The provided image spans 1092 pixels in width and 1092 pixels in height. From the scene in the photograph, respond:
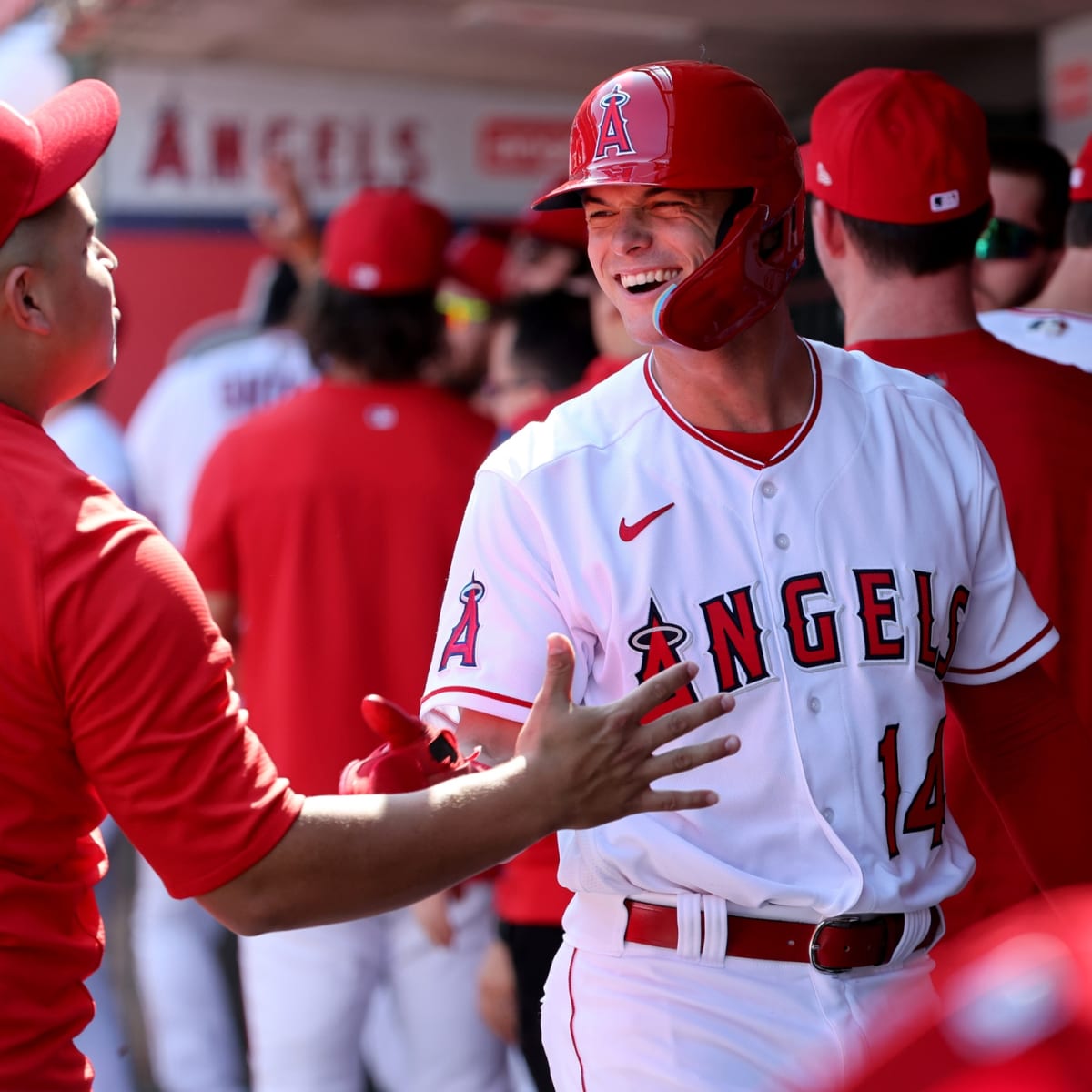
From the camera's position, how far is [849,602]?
2.21m

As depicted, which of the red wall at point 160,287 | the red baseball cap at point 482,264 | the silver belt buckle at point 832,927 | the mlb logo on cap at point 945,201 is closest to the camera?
the silver belt buckle at point 832,927

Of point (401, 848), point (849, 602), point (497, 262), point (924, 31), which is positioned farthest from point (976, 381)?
point (924, 31)

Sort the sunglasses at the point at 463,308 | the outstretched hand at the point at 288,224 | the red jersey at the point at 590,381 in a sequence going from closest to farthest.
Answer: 1. the red jersey at the point at 590,381
2. the sunglasses at the point at 463,308
3. the outstretched hand at the point at 288,224

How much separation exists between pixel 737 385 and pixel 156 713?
97 centimetres

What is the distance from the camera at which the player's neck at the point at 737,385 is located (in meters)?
2.35

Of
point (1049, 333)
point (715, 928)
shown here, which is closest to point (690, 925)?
point (715, 928)

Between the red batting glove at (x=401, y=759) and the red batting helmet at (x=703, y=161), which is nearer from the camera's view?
the red batting glove at (x=401, y=759)

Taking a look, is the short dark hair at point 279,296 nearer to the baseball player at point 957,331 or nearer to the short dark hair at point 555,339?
the short dark hair at point 555,339

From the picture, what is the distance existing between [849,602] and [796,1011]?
52cm

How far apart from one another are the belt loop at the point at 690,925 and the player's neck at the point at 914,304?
4.05 ft

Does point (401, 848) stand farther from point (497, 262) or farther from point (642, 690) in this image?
point (497, 262)

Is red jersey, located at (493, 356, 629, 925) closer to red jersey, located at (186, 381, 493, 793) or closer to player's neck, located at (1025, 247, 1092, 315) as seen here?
red jersey, located at (186, 381, 493, 793)

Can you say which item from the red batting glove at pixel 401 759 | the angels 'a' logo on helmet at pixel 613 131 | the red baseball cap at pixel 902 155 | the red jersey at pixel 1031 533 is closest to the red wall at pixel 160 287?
the red baseball cap at pixel 902 155

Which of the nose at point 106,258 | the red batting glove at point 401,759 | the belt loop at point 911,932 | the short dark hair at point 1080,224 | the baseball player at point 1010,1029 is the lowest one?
the belt loop at point 911,932
